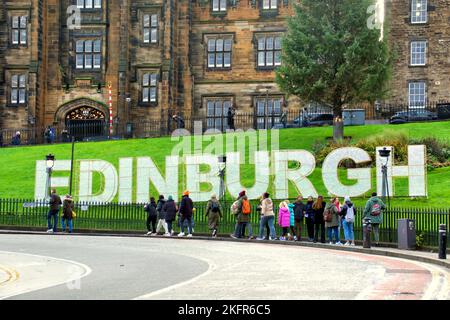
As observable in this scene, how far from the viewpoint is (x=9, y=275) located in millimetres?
16797

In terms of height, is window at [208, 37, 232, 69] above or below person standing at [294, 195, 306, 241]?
above

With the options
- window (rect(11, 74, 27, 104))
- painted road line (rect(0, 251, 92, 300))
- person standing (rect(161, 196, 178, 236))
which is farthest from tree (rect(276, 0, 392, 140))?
painted road line (rect(0, 251, 92, 300))

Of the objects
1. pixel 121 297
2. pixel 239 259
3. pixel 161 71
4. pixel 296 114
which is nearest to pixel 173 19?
pixel 161 71

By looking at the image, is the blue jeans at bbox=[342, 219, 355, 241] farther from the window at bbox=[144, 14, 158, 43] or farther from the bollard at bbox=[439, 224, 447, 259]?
the window at bbox=[144, 14, 158, 43]

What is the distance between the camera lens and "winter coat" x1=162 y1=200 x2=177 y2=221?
31.3 meters

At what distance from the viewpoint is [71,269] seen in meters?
18.3

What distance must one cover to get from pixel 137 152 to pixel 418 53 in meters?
21.9

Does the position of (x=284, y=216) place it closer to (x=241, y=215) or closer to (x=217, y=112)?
(x=241, y=215)

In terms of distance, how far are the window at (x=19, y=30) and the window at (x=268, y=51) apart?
15.5 metres

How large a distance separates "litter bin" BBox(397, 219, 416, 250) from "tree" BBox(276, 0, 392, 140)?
706 inches

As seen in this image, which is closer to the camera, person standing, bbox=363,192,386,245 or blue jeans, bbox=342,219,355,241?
person standing, bbox=363,192,386,245

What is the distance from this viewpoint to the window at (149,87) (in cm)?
5981

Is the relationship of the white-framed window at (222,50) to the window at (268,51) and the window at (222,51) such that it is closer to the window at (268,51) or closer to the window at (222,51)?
the window at (222,51)
